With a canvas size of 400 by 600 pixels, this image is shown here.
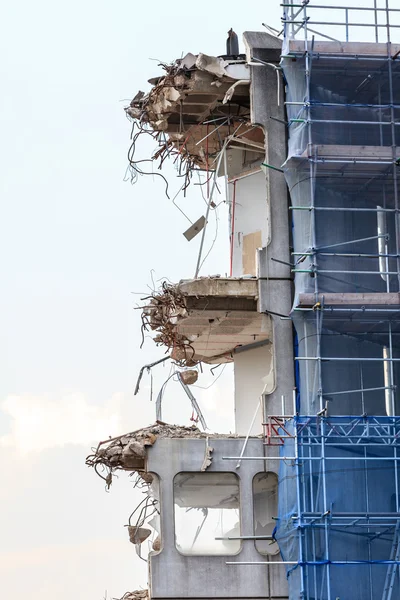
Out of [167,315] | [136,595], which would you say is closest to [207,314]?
[167,315]

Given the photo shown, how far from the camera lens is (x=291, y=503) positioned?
40125 mm

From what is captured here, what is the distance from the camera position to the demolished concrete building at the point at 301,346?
131ft

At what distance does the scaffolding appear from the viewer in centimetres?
3984

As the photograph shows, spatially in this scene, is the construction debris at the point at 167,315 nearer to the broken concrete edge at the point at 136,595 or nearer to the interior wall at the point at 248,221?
the interior wall at the point at 248,221

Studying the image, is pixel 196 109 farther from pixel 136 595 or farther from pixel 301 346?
pixel 136 595

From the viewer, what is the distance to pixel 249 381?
44.5 meters

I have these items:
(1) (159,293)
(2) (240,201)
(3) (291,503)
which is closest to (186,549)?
(3) (291,503)

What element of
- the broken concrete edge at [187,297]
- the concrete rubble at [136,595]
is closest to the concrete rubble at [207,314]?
the broken concrete edge at [187,297]

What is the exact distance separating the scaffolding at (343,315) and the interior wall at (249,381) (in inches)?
110

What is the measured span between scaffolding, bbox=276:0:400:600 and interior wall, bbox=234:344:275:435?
9.19 feet

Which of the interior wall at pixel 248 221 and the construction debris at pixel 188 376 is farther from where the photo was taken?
the construction debris at pixel 188 376

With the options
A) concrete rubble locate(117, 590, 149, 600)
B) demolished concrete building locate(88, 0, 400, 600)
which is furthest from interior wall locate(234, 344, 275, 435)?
concrete rubble locate(117, 590, 149, 600)

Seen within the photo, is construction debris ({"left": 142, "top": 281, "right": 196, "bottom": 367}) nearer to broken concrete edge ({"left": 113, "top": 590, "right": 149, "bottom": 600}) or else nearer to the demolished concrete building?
the demolished concrete building

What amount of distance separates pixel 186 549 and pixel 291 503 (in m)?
2.60
